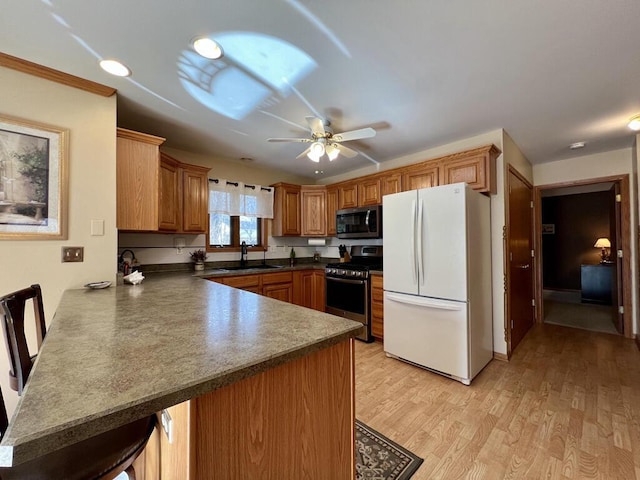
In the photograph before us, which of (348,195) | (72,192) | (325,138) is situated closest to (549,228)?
(348,195)

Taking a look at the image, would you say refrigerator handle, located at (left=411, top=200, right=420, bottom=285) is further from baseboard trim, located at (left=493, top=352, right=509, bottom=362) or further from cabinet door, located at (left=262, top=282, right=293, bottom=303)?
cabinet door, located at (left=262, top=282, right=293, bottom=303)

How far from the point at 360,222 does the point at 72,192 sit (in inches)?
120

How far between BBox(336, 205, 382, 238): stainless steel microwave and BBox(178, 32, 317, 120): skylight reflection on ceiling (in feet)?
6.67

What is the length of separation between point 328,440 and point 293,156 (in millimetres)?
3366

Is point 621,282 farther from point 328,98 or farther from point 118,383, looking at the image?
point 118,383

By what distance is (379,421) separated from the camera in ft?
6.38

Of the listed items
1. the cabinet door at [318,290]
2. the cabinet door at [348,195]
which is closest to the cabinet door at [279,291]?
the cabinet door at [318,290]

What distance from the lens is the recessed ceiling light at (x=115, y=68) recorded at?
1776 mm

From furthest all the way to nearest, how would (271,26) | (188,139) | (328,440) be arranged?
(188,139)
(271,26)
(328,440)

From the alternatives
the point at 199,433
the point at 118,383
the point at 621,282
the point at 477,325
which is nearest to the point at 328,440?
the point at 199,433

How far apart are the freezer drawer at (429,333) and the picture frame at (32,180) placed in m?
2.95

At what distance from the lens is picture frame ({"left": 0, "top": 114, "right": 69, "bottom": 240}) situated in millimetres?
→ 1743

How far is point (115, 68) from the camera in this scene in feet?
6.01

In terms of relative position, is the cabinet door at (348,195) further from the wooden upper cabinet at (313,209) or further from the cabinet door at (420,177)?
the cabinet door at (420,177)
